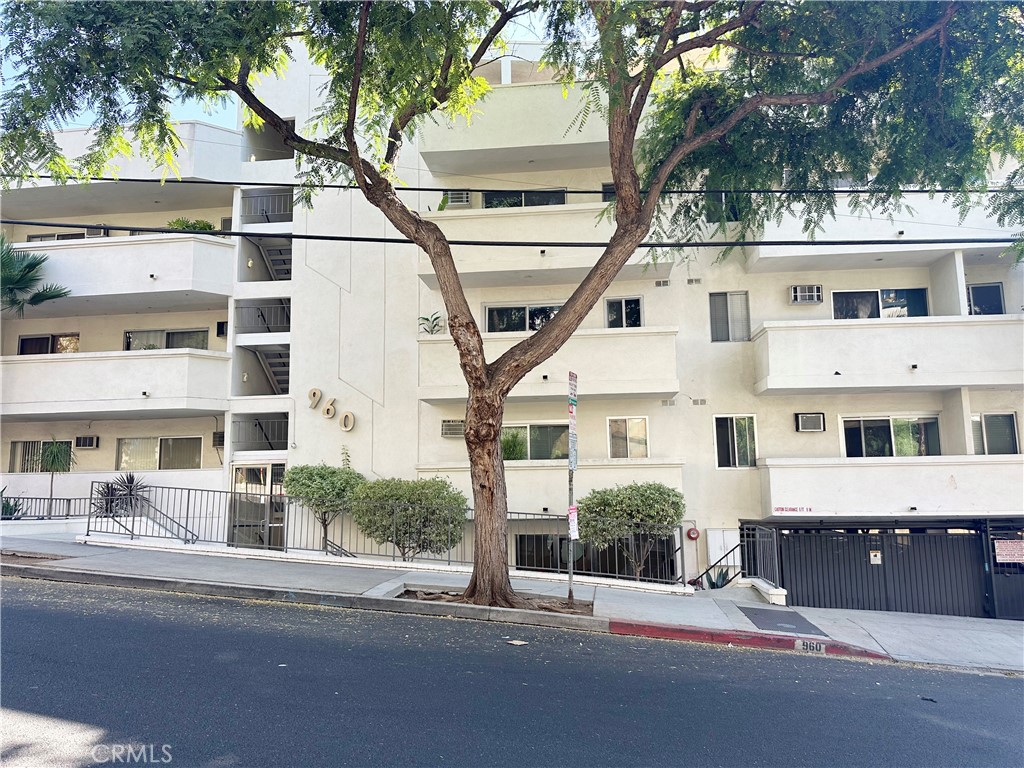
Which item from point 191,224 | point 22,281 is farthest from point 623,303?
point 22,281

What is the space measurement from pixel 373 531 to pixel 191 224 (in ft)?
34.2

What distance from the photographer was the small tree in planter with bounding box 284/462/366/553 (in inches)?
649

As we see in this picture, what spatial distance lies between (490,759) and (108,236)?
19.0 m

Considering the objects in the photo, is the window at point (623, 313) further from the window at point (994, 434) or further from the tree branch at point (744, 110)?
the window at point (994, 434)

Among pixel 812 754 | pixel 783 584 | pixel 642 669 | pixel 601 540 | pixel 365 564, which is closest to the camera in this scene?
pixel 812 754

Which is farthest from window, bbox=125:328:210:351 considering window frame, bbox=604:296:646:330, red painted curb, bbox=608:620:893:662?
red painted curb, bbox=608:620:893:662

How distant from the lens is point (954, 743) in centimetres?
611

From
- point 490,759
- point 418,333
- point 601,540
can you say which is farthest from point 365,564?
point 490,759

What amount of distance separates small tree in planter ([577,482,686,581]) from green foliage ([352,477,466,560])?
263 centimetres

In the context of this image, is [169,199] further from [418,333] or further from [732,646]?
A: [732,646]

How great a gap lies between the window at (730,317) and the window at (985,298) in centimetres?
523

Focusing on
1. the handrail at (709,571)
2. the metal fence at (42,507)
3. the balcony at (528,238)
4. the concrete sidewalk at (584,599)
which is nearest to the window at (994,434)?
the concrete sidewalk at (584,599)

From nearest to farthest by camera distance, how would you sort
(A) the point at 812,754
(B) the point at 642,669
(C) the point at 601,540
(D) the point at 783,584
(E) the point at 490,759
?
(E) the point at 490,759
(A) the point at 812,754
(B) the point at 642,669
(C) the point at 601,540
(D) the point at 783,584

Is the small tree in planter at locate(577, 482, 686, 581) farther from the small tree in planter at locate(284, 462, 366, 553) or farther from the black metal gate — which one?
the small tree in planter at locate(284, 462, 366, 553)
